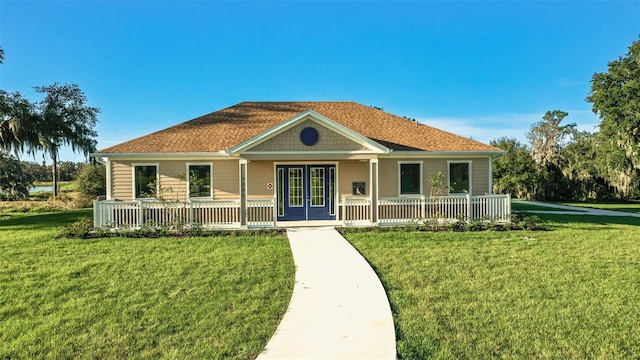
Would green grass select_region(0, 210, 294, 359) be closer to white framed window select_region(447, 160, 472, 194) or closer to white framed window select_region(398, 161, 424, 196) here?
white framed window select_region(398, 161, 424, 196)

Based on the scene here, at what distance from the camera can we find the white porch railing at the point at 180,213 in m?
11.6

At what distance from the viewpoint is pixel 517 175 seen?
3089cm

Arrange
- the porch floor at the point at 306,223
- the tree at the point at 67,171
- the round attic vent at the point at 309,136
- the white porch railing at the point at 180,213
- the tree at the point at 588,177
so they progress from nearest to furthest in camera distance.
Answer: the white porch railing at the point at 180,213, the round attic vent at the point at 309,136, the porch floor at the point at 306,223, the tree at the point at 588,177, the tree at the point at 67,171

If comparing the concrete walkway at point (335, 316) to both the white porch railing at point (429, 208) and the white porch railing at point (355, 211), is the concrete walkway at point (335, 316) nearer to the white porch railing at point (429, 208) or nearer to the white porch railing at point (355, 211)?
the white porch railing at point (355, 211)

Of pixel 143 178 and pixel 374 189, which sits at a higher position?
pixel 143 178

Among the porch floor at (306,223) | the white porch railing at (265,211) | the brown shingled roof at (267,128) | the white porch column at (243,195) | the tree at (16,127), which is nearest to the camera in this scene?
the white porch railing at (265,211)

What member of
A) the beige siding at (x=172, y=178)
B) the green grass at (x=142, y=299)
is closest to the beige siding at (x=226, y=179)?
the beige siding at (x=172, y=178)

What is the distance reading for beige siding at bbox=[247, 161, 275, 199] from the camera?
44.0ft

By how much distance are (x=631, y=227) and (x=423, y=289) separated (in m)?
11.6

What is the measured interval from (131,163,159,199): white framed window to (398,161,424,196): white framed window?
9042 mm

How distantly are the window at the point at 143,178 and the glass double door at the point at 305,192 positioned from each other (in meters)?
4.49

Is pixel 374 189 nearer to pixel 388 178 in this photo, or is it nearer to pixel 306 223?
pixel 388 178

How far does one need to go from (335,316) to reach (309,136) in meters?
8.15

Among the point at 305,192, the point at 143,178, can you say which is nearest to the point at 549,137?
the point at 305,192
